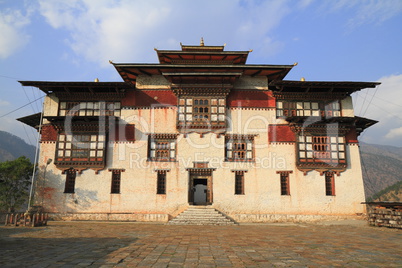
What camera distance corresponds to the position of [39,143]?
888 inches

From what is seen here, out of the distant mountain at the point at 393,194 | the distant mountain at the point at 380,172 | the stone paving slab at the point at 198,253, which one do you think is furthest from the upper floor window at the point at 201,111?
the distant mountain at the point at 380,172

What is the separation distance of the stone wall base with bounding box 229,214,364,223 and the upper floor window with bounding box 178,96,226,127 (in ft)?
25.7

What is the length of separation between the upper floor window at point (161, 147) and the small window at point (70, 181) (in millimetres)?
6524

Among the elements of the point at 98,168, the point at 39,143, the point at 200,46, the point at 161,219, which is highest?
the point at 200,46

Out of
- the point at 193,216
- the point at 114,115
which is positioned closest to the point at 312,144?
the point at 193,216

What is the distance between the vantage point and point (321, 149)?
872 inches

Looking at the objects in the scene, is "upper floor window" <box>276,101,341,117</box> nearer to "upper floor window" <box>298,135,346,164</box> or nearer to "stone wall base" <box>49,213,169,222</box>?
"upper floor window" <box>298,135,346,164</box>

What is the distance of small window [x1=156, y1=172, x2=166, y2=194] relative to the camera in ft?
72.1

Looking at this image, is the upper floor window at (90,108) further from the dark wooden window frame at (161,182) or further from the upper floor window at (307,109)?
the upper floor window at (307,109)

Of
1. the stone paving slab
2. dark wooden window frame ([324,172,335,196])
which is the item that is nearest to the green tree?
the stone paving slab

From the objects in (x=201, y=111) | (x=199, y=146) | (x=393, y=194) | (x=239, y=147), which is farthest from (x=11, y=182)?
(x=393, y=194)

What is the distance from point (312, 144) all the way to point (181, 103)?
1167 centimetres

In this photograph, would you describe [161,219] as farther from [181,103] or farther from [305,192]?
[305,192]

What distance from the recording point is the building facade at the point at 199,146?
21.5 meters
